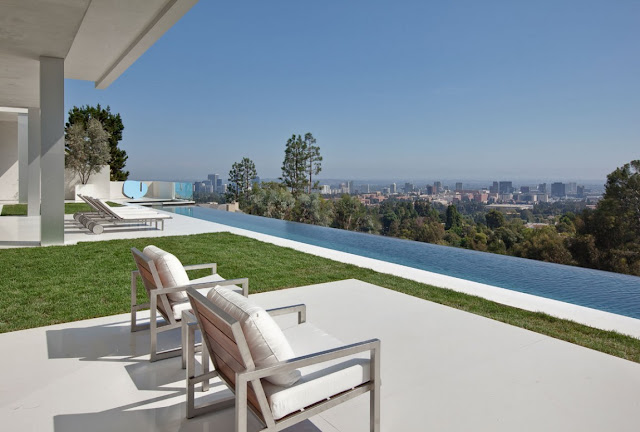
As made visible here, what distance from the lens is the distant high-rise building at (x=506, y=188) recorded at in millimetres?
24197

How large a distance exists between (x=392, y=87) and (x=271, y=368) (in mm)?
55393

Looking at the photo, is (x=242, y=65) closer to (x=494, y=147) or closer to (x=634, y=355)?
(x=494, y=147)

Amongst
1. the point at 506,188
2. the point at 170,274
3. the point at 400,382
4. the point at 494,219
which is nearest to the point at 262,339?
the point at 400,382

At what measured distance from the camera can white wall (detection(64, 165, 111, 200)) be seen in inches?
912

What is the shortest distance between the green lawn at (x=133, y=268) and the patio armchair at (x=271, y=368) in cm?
261

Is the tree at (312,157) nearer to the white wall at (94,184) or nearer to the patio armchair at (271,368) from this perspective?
the white wall at (94,184)

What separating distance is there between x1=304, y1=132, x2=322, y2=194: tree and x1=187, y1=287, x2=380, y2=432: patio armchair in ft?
124

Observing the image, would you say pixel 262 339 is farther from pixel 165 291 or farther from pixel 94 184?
pixel 94 184

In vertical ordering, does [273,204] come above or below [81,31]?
below

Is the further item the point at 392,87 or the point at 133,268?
the point at 392,87

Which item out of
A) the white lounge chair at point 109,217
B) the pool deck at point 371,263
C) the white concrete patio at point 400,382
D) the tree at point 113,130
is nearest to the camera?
→ the white concrete patio at point 400,382

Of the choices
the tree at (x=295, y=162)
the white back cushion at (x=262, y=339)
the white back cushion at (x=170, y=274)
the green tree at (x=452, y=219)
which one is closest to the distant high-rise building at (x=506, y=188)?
the green tree at (x=452, y=219)

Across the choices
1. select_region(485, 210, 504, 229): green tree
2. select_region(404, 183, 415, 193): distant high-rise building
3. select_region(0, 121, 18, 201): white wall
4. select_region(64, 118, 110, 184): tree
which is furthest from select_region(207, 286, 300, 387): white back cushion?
select_region(404, 183, 415, 193): distant high-rise building

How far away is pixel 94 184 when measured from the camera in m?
24.1
